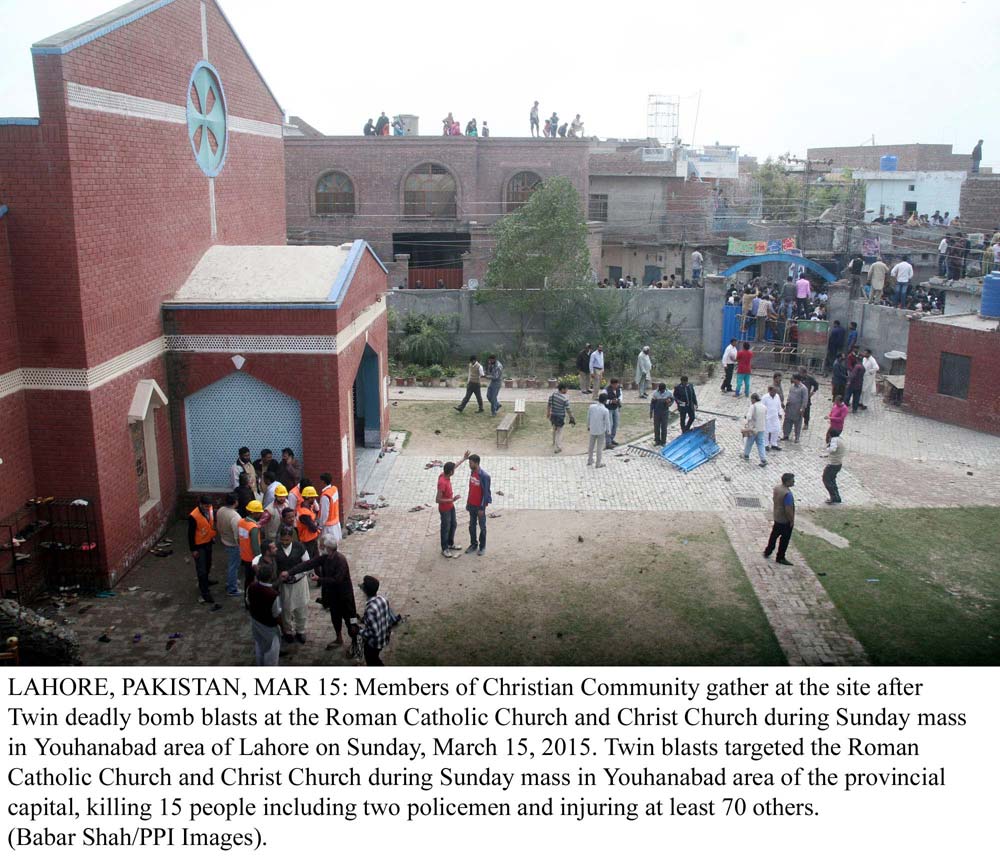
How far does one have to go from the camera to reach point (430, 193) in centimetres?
3553

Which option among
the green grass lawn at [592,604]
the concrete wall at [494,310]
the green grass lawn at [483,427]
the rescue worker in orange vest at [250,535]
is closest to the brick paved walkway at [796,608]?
the green grass lawn at [592,604]

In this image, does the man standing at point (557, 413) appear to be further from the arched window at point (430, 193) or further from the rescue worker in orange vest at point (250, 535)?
the arched window at point (430, 193)

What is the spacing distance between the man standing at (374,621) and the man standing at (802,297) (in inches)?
811

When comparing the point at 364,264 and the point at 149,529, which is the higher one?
the point at 364,264

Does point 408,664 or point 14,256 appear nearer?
point 408,664

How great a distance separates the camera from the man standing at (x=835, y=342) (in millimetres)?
23406

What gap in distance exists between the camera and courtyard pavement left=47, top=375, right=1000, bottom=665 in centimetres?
1076

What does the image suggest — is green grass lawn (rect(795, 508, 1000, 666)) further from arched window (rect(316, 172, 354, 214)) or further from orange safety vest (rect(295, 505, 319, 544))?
arched window (rect(316, 172, 354, 214))

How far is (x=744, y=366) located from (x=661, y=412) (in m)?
4.68
